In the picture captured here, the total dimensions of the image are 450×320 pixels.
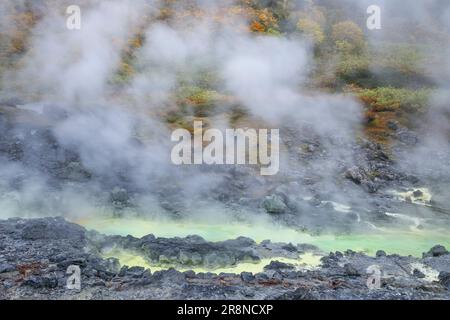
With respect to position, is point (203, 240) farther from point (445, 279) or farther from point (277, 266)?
point (445, 279)

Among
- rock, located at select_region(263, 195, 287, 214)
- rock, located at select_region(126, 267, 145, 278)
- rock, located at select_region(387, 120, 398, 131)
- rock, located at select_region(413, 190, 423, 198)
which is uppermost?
rock, located at select_region(387, 120, 398, 131)

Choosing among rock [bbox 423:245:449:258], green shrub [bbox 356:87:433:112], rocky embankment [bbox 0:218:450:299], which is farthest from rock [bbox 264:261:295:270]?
green shrub [bbox 356:87:433:112]

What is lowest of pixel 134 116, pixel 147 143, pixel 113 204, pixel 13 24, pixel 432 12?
pixel 113 204

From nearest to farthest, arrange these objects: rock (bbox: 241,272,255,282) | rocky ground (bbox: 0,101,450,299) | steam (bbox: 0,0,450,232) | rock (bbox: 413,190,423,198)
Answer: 1. rocky ground (bbox: 0,101,450,299)
2. rock (bbox: 241,272,255,282)
3. steam (bbox: 0,0,450,232)
4. rock (bbox: 413,190,423,198)

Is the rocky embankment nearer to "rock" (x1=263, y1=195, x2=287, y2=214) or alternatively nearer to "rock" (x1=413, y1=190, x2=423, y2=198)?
"rock" (x1=263, y1=195, x2=287, y2=214)

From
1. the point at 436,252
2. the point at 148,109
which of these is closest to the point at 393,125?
the point at 148,109
